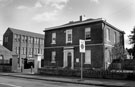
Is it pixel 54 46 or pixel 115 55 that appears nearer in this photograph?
pixel 115 55

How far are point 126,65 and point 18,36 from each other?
4677 cm

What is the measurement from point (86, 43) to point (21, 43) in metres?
40.7

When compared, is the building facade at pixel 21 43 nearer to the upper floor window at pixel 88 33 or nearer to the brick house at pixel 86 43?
the brick house at pixel 86 43

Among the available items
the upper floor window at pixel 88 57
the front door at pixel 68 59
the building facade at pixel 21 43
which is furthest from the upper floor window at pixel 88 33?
the building facade at pixel 21 43

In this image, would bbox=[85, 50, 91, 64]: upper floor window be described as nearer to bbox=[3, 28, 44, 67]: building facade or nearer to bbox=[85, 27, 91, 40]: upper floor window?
bbox=[85, 27, 91, 40]: upper floor window

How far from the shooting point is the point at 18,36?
192ft

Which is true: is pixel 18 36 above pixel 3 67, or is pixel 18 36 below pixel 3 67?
above

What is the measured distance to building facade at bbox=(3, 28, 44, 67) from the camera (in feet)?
186

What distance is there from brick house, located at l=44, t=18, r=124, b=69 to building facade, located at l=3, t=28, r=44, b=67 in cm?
2828

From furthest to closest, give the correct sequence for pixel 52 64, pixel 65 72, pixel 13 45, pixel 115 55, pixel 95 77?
1. pixel 13 45
2. pixel 52 64
3. pixel 115 55
4. pixel 65 72
5. pixel 95 77

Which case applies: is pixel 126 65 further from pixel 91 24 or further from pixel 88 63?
pixel 91 24

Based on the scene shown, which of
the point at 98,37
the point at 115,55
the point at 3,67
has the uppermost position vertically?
the point at 98,37

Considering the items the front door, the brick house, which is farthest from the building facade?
the front door

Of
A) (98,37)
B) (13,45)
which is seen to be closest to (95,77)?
(98,37)
